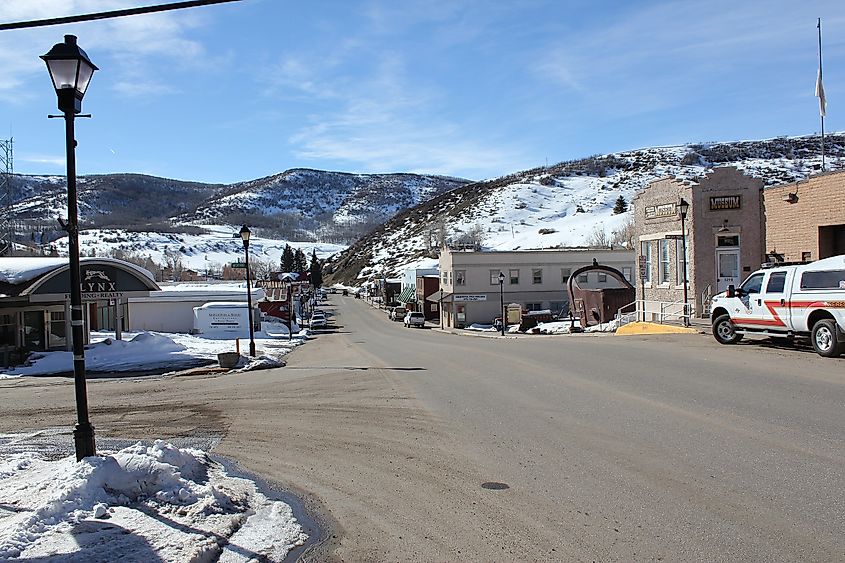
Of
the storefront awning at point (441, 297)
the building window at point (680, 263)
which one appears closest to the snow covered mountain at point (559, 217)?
the storefront awning at point (441, 297)

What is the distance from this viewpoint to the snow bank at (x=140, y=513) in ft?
17.7

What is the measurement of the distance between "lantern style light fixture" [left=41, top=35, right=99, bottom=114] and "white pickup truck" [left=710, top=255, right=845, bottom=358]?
15.0m

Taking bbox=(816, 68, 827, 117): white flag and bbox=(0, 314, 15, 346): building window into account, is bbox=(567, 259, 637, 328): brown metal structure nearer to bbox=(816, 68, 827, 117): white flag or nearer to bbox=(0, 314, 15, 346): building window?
bbox=(816, 68, 827, 117): white flag

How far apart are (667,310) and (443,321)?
4418 cm

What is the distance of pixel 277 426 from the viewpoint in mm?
11102

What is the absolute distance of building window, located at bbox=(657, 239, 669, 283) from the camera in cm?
3181

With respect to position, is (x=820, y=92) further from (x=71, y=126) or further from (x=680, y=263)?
(x=71, y=126)

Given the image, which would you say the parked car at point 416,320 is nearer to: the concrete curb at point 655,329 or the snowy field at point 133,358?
the concrete curb at point 655,329

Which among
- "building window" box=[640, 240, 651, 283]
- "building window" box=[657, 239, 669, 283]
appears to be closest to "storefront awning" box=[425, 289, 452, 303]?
"building window" box=[640, 240, 651, 283]

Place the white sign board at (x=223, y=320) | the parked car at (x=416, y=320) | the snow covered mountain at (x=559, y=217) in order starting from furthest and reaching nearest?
the snow covered mountain at (x=559, y=217), the parked car at (x=416, y=320), the white sign board at (x=223, y=320)

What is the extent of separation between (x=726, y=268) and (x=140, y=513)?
90.5 feet

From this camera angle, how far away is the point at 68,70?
7707mm

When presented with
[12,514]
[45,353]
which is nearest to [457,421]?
[12,514]

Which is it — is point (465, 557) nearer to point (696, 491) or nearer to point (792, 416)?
point (696, 491)
